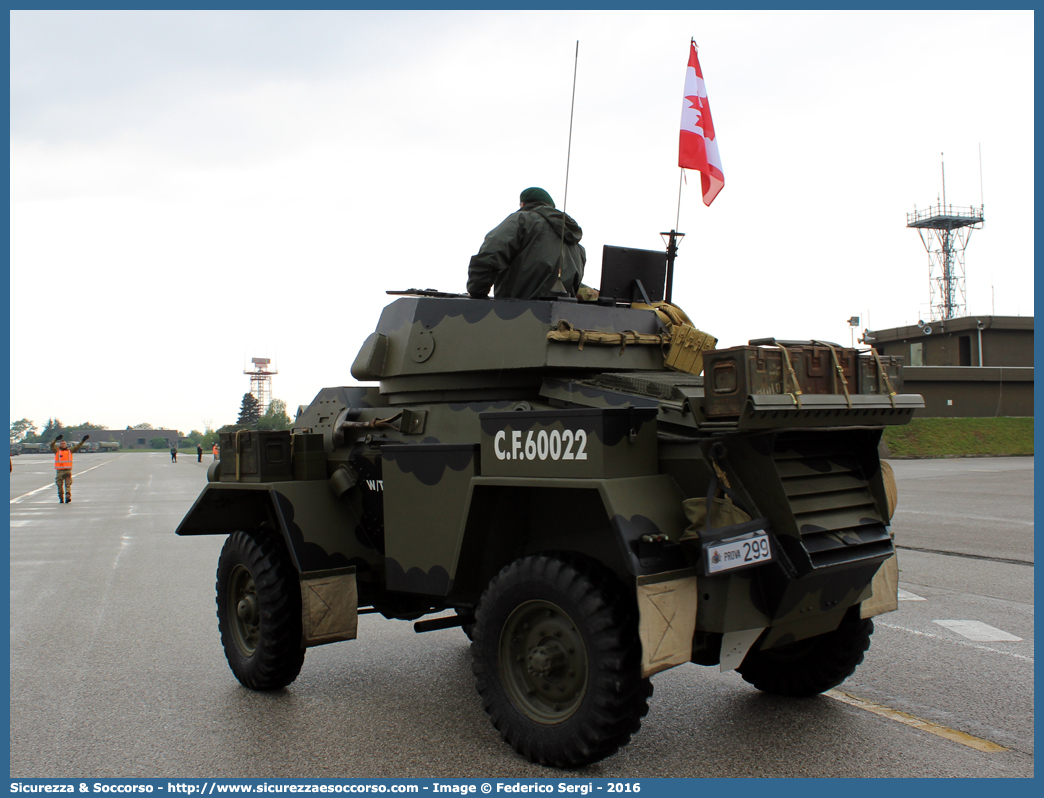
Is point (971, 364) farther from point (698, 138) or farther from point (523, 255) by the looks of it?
point (523, 255)

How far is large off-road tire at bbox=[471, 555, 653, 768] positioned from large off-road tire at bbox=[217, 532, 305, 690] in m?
1.44

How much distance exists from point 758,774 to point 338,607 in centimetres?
239

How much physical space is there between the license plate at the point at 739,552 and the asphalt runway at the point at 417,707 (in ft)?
3.03

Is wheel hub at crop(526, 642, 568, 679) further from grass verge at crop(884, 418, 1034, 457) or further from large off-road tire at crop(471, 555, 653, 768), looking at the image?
grass verge at crop(884, 418, 1034, 457)

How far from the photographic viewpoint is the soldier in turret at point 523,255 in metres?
5.41

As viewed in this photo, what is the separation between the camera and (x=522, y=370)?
5059 mm

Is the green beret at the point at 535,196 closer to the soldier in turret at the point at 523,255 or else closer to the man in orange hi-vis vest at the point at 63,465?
the soldier in turret at the point at 523,255

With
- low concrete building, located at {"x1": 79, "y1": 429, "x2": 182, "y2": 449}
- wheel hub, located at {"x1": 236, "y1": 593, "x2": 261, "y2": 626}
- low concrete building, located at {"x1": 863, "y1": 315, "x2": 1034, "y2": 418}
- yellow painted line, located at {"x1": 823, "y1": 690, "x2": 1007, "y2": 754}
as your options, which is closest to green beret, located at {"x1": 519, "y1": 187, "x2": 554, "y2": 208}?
wheel hub, located at {"x1": 236, "y1": 593, "x2": 261, "y2": 626}

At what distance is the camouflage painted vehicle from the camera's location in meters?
3.77

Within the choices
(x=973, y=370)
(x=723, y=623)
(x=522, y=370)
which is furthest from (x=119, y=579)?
(x=973, y=370)

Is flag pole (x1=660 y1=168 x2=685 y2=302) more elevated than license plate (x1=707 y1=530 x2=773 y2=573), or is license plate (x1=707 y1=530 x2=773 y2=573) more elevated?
flag pole (x1=660 y1=168 x2=685 y2=302)

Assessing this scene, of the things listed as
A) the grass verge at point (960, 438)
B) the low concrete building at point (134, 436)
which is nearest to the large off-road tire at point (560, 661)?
the grass verge at point (960, 438)

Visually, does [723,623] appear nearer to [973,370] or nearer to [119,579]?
[119,579]

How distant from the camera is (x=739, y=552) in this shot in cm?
374
